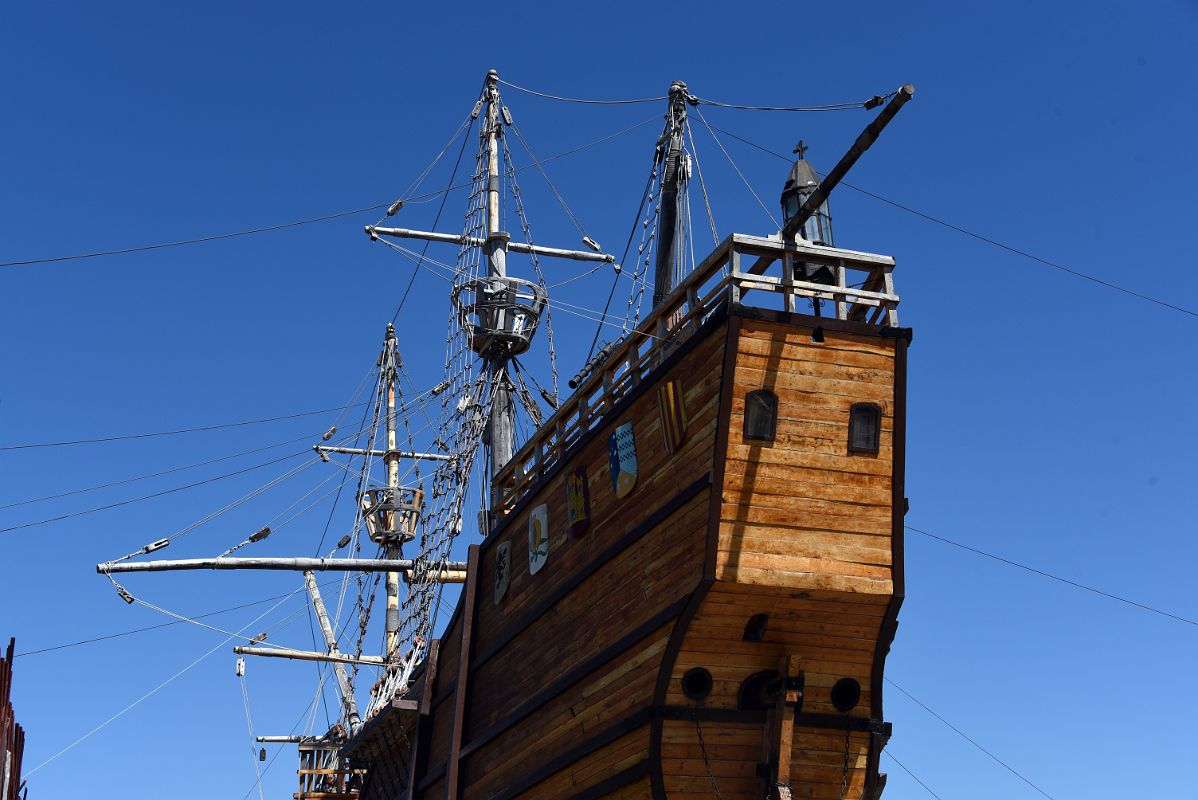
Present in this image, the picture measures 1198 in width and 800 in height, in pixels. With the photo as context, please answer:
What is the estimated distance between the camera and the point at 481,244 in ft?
104

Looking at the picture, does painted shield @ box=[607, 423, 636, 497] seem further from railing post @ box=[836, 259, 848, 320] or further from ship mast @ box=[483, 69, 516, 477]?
ship mast @ box=[483, 69, 516, 477]

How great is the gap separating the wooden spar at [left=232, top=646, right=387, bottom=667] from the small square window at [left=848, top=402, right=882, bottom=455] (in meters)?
27.7

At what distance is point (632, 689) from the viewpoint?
1505cm

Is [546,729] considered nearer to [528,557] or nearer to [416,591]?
[528,557]

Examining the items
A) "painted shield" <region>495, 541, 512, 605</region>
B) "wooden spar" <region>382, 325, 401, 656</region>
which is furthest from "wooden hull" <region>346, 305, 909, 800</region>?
"wooden spar" <region>382, 325, 401, 656</region>

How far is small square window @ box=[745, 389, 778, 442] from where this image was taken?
1439 centimetres

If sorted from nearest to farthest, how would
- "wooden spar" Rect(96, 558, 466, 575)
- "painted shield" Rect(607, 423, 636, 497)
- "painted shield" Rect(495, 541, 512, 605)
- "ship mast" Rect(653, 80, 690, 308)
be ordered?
1. "painted shield" Rect(607, 423, 636, 497)
2. "painted shield" Rect(495, 541, 512, 605)
3. "ship mast" Rect(653, 80, 690, 308)
4. "wooden spar" Rect(96, 558, 466, 575)

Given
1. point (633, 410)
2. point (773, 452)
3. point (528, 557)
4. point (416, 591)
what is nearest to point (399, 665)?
point (416, 591)

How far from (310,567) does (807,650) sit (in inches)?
937

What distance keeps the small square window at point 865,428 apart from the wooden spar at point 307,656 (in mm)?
27710

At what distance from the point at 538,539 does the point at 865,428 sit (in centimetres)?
524

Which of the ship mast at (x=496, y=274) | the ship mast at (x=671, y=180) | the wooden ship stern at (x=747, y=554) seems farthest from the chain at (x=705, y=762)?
the ship mast at (x=496, y=274)

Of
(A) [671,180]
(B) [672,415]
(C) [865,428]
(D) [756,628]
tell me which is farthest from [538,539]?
(A) [671,180]

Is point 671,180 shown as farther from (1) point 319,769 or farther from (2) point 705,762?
(1) point 319,769
